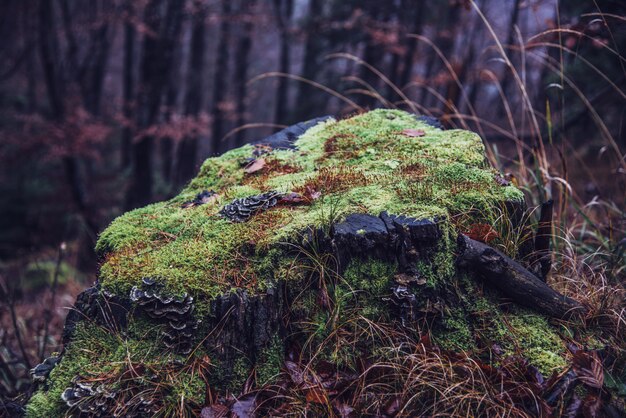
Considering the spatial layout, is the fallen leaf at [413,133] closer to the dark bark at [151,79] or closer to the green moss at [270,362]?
the green moss at [270,362]

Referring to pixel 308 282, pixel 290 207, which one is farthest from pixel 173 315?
pixel 290 207

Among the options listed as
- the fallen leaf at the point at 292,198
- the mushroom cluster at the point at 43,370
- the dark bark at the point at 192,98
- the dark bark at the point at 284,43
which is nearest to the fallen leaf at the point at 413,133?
the fallen leaf at the point at 292,198

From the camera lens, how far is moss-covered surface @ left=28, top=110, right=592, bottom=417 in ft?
6.38

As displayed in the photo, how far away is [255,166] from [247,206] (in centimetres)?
67

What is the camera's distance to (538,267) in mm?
2393

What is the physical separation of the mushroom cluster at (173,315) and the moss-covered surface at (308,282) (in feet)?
0.15

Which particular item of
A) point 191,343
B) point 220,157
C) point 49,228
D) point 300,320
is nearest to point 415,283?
point 300,320

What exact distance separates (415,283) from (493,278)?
41cm

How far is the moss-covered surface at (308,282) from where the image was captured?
1944 millimetres

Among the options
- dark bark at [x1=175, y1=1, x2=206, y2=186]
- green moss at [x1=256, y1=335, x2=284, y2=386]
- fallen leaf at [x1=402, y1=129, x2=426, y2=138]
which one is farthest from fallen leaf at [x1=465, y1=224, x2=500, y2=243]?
dark bark at [x1=175, y1=1, x2=206, y2=186]

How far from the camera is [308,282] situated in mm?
2104

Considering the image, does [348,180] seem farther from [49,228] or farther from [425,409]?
[49,228]

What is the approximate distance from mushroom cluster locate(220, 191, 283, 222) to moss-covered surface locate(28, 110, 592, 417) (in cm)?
6

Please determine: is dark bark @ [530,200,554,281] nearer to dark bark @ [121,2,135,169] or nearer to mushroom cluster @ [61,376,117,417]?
mushroom cluster @ [61,376,117,417]
